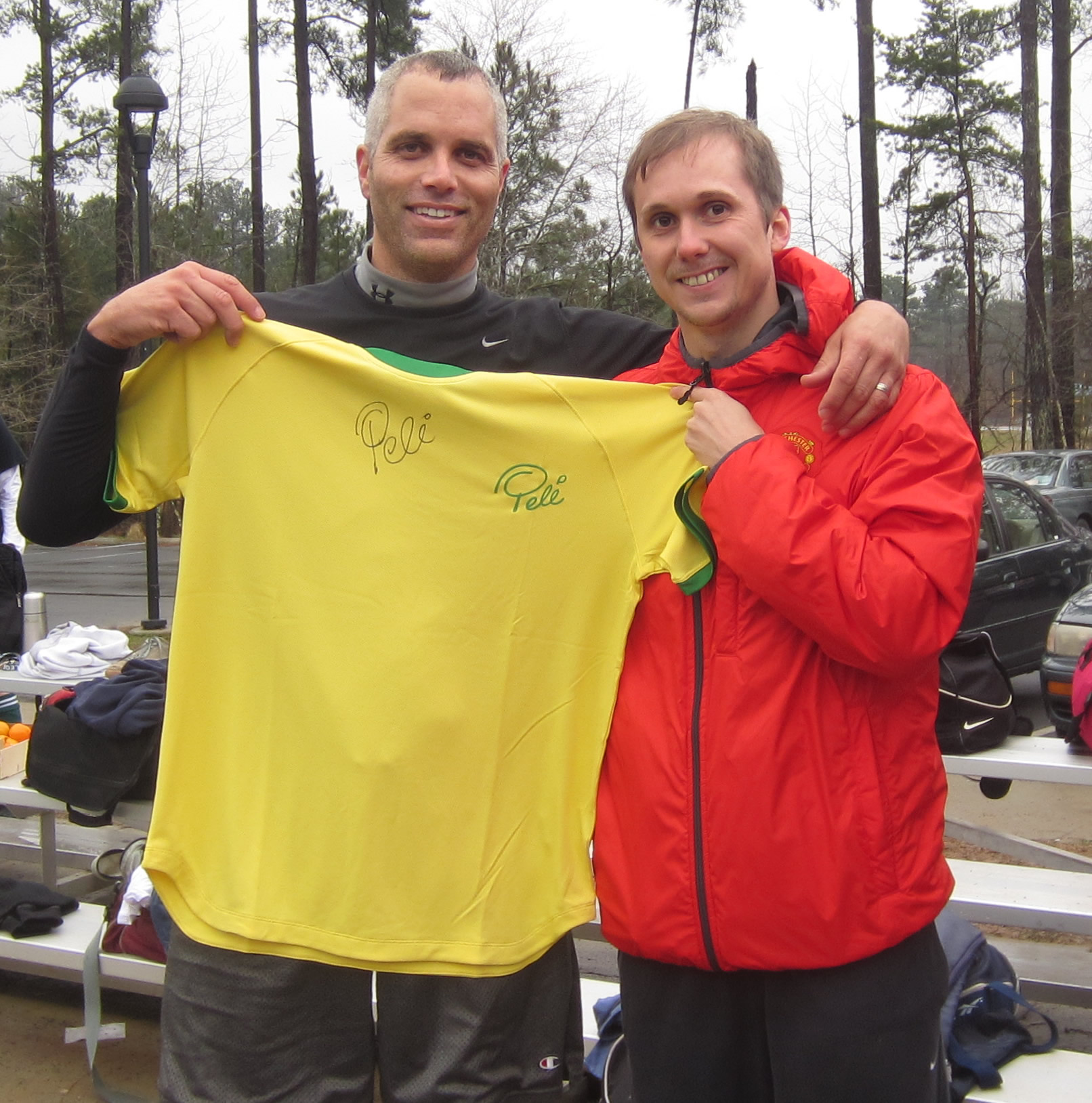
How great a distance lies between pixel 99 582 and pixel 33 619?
13150mm

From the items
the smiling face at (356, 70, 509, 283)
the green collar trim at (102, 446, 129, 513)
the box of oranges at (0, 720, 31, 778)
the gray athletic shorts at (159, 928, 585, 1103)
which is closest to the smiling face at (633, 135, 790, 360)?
the smiling face at (356, 70, 509, 283)

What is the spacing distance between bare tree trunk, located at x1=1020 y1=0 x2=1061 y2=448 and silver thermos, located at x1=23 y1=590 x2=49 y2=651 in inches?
831

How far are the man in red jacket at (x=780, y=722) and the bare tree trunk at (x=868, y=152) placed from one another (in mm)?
19434

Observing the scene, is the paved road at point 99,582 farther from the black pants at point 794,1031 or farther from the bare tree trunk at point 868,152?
the bare tree trunk at point 868,152

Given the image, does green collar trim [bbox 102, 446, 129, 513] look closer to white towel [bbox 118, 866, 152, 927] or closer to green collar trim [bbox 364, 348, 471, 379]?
green collar trim [bbox 364, 348, 471, 379]

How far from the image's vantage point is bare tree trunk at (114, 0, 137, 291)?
23.5m

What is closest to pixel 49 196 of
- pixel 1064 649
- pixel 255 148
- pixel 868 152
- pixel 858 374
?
pixel 255 148

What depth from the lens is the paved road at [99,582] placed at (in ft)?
45.3

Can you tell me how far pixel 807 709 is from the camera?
1.82 metres

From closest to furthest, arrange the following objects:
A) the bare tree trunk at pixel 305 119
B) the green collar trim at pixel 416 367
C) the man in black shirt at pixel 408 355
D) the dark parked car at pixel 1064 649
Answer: the man in black shirt at pixel 408 355
the green collar trim at pixel 416 367
the dark parked car at pixel 1064 649
the bare tree trunk at pixel 305 119

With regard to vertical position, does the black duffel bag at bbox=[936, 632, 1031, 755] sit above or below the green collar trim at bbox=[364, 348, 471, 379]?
below

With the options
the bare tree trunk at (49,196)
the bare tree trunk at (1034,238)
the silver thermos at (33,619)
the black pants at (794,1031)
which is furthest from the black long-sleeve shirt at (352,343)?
the bare tree trunk at (49,196)

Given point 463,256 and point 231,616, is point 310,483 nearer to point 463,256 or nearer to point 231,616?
point 231,616

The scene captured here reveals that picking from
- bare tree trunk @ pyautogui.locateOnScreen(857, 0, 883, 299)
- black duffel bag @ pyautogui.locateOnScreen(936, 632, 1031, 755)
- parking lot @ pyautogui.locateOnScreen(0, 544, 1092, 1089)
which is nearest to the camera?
black duffel bag @ pyautogui.locateOnScreen(936, 632, 1031, 755)
